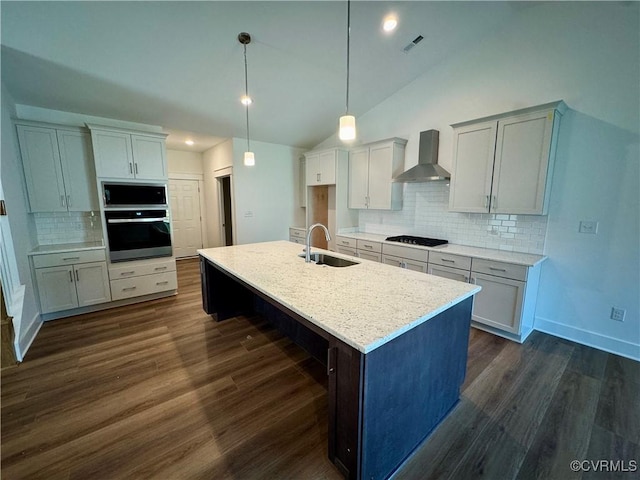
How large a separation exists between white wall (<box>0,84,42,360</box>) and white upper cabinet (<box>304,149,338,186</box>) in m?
3.78

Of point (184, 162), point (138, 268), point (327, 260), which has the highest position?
point (184, 162)

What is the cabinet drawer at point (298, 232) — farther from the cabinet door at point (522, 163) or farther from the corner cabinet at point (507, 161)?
the cabinet door at point (522, 163)

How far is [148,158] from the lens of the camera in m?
3.54

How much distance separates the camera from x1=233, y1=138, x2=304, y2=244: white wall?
4863 millimetres

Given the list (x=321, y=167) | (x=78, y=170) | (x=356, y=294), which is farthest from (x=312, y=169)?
(x=356, y=294)

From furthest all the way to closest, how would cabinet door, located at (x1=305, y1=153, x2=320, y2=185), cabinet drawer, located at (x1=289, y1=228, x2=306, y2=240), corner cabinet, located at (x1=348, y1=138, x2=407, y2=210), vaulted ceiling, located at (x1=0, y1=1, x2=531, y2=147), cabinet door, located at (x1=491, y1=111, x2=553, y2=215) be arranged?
cabinet drawer, located at (x1=289, y1=228, x2=306, y2=240), cabinet door, located at (x1=305, y1=153, x2=320, y2=185), corner cabinet, located at (x1=348, y1=138, x2=407, y2=210), cabinet door, located at (x1=491, y1=111, x2=553, y2=215), vaulted ceiling, located at (x1=0, y1=1, x2=531, y2=147)

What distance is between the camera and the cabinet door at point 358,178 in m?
4.25

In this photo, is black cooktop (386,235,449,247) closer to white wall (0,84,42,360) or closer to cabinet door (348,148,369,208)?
cabinet door (348,148,369,208)

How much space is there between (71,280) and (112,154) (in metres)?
1.60

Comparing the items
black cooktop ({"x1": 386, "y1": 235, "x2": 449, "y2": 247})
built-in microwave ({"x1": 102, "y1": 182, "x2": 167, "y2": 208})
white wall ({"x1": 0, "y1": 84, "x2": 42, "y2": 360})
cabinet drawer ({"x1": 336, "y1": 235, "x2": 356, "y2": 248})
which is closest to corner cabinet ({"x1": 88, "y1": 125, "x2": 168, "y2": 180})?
built-in microwave ({"x1": 102, "y1": 182, "x2": 167, "y2": 208})

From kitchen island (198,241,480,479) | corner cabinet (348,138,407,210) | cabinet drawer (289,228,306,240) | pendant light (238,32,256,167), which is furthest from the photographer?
cabinet drawer (289,228,306,240)

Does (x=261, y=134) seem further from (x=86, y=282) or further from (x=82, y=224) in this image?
(x=86, y=282)

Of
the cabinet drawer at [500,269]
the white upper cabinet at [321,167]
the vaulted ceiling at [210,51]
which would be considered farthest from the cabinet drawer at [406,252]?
the vaulted ceiling at [210,51]

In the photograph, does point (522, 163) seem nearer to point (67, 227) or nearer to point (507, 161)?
point (507, 161)
